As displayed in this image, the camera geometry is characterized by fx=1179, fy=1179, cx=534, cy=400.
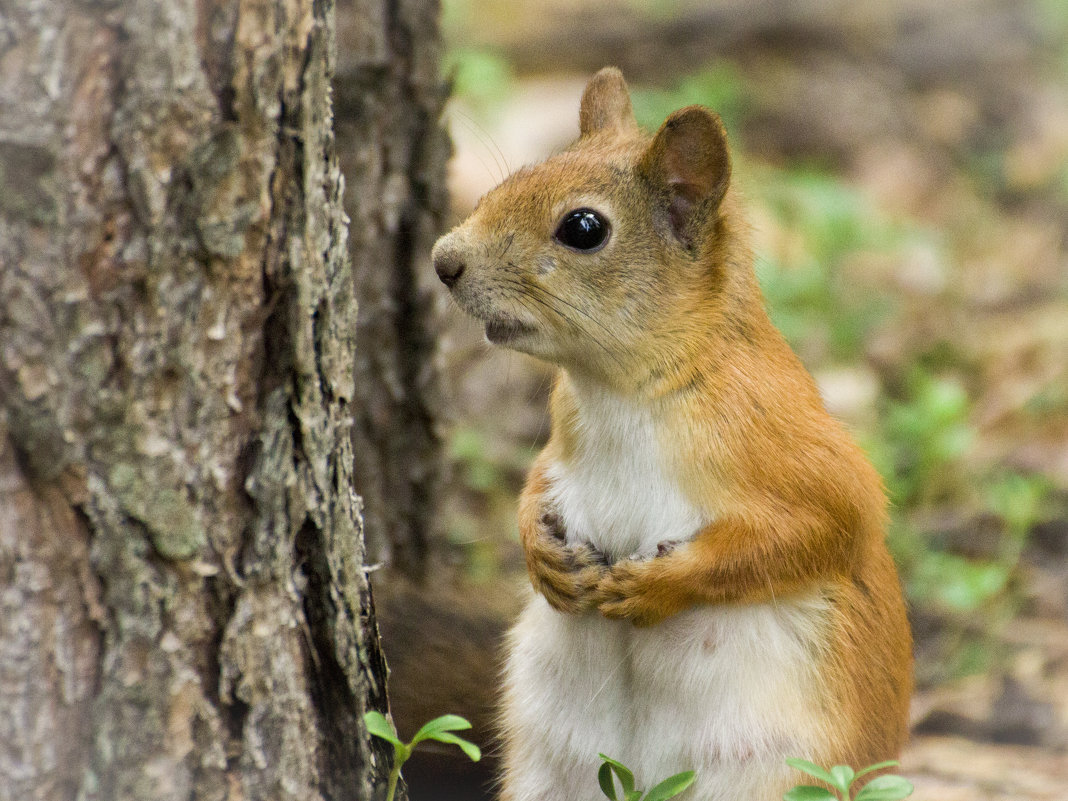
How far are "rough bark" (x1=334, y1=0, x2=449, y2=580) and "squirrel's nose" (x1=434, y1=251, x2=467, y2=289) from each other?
1.16 m

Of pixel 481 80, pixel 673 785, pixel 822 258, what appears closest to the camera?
pixel 673 785

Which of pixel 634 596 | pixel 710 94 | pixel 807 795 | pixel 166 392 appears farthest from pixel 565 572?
pixel 710 94

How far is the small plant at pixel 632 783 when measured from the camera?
2320 millimetres

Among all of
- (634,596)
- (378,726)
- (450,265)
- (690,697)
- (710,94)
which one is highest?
(710,94)

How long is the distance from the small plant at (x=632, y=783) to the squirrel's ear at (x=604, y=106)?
5.31 ft

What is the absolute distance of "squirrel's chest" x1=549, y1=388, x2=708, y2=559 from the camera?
101 inches

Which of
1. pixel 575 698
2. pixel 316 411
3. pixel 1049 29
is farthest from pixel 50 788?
pixel 1049 29

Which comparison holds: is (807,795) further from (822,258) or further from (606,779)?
(822,258)

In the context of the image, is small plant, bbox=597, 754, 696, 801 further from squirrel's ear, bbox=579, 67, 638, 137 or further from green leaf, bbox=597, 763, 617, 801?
squirrel's ear, bbox=579, 67, 638, 137

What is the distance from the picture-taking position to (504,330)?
8.76ft

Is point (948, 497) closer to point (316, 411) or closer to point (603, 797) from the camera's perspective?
point (603, 797)

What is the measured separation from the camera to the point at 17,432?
66.1 inches

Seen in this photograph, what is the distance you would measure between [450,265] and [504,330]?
0.19 m

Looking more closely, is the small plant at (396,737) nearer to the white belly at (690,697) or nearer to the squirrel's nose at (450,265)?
the white belly at (690,697)
